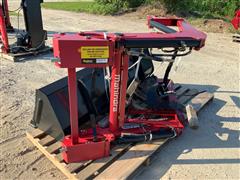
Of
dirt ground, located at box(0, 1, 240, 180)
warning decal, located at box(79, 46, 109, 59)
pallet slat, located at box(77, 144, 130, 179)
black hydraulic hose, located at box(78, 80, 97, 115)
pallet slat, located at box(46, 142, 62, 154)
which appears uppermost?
warning decal, located at box(79, 46, 109, 59)

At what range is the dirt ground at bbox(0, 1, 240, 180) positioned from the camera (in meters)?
3.08

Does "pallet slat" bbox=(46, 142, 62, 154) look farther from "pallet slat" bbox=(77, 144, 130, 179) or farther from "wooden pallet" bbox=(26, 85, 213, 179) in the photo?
"pallet slat" bbox=(77, 144, 130, 179)

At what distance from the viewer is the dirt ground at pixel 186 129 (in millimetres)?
3084

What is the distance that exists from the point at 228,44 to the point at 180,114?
4.88 metres

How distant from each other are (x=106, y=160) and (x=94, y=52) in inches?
43.4

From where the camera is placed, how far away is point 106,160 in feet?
9.91

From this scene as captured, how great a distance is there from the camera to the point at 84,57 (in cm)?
258

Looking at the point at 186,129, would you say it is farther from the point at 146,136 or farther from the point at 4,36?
the point at 4,36

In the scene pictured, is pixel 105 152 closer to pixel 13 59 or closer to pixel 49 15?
pixel 13 59

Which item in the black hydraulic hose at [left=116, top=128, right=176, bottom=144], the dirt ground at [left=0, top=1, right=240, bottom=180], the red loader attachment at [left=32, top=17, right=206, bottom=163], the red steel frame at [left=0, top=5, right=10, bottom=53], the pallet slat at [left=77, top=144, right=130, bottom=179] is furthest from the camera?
the red steel frame at [left=0, top=5, right=10, bottom=53]

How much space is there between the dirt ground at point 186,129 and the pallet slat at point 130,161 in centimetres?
13

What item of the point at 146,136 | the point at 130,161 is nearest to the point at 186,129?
the point at 146,136

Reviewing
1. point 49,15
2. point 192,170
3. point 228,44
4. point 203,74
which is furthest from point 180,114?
point 49,15

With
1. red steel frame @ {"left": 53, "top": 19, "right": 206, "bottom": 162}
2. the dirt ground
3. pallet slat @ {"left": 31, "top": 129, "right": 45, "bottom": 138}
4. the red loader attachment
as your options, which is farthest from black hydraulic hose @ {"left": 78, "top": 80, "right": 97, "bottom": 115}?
the dirt ground
